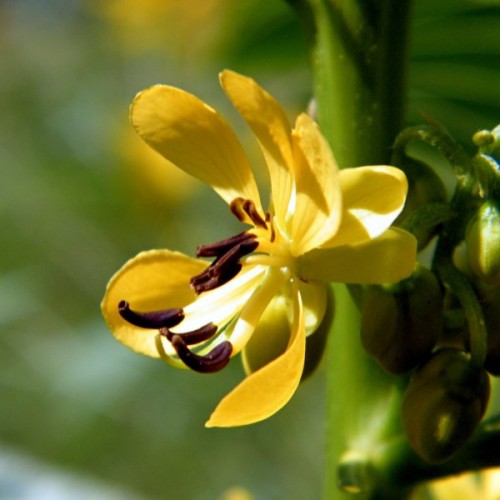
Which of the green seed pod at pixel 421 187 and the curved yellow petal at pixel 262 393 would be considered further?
the green seed pod at pixel 421 187

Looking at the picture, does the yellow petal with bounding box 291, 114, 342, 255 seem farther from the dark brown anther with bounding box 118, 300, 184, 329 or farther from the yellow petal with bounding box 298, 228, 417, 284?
the dark brown anther with bounding box 118, 300, 184, 329

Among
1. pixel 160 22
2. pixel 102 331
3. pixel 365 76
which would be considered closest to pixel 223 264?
pixel 365 76

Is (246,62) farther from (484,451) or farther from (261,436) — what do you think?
(261,436)

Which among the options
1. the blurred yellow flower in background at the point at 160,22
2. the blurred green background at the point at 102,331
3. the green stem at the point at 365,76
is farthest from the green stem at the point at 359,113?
the blurred yellow flower in background at the point at 160,22

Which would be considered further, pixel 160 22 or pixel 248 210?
pixel 160 22

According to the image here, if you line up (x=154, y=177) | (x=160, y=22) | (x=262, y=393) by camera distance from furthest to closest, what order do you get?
(x=160, y=22), (x=154, y=177), (x=262, y=393)

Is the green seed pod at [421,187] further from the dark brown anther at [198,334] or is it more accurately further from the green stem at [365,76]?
the dark brown anther at [198,334]

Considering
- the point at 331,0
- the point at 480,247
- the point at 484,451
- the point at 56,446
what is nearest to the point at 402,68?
the point at 331,0

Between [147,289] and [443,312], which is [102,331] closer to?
[147,289]
